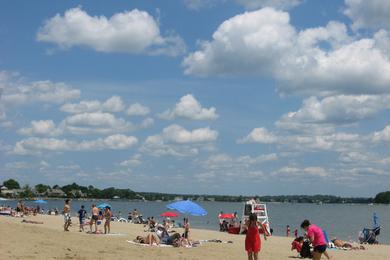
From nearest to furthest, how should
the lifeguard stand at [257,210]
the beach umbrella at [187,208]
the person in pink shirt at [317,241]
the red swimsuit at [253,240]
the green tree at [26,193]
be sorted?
1. the person in pink shirt at [317,241]
2. the red swimsuit at [253,240]
3. the beach umbrella at [187,208]
4. the lifeguard stand at [257,210]
5. the green tree at [26,193]

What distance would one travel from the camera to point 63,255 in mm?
13672

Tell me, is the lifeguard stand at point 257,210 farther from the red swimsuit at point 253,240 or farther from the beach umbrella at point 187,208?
the red swimsuit at point 253,240

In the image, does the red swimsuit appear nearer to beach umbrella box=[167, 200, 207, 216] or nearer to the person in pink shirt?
the person in pink shirt

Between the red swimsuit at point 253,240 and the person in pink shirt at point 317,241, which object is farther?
the red swimsuit at point 253,240

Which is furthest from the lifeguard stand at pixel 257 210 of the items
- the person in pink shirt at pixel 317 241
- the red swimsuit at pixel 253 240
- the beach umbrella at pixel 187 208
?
the person in pink shirt at pixel 317 241

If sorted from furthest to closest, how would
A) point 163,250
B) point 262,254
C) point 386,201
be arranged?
point 386,201
point 262,254
point 163,250

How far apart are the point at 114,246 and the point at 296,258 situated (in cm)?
592

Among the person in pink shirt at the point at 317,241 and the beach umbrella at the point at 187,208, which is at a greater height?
the beach umbrella at the point at 187,208

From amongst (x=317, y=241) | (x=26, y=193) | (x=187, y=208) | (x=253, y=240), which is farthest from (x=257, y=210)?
(x=26, y=193)

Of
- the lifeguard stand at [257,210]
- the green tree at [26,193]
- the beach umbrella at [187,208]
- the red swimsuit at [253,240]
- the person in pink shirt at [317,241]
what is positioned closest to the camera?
the person in pink shirt at [317,241]

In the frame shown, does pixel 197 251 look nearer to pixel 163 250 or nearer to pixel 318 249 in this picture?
pixel 163 250

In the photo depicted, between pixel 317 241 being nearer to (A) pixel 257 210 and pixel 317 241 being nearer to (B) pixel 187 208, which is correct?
(B) pixel 187 208

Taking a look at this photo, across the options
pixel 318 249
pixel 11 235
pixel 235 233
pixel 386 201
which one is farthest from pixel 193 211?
pixel 386 201

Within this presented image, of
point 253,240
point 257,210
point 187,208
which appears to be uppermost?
point 187,208
